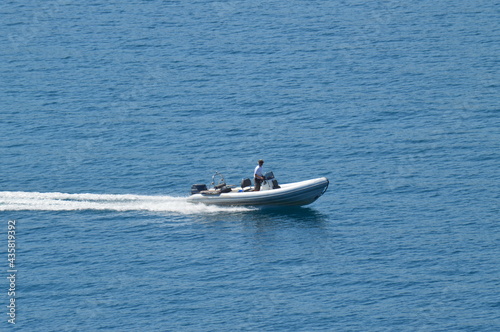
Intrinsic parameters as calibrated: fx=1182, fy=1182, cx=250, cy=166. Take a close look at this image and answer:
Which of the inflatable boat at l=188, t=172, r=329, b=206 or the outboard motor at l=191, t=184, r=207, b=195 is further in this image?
the outboard motor at l=191, t=184, r=207, b=195

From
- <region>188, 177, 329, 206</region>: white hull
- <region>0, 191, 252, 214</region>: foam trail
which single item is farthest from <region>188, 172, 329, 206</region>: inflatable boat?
<region>0, 191, 252, 214</region>: foam trail

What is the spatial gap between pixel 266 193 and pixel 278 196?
0.78m

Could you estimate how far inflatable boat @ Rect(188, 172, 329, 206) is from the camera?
73.8 metres

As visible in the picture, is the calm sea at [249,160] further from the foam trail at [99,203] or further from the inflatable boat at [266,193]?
the inflatable boat at [266,193]

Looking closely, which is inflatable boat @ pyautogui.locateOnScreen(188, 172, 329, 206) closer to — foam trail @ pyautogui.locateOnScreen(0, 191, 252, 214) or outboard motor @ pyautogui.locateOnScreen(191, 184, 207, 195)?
outboard motor @ pyautogui.locateOnScreen(191, 184, 207, 195)

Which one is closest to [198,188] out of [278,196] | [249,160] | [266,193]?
[266,193]

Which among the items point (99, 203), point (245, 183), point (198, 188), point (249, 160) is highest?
point (249, 160)

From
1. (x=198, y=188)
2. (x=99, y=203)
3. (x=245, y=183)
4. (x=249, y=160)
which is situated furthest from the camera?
(x=249, y=160)

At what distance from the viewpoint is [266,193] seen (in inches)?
2906

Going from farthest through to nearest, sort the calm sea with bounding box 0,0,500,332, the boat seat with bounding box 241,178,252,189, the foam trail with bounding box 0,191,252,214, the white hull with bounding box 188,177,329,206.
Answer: the boat seat with bounding box 241,178,252,189 → the foam trail with bounding box 0,191,252,214 → the white hull with bounding box 188,177,329,206 → the calm sea with bounding box 0,0,500,332

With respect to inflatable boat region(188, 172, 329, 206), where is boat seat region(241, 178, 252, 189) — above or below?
above

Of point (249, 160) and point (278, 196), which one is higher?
point (249, 160)

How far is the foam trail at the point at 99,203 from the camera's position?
7494 cm

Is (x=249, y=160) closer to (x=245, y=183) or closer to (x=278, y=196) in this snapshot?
(x=245, y=183)
